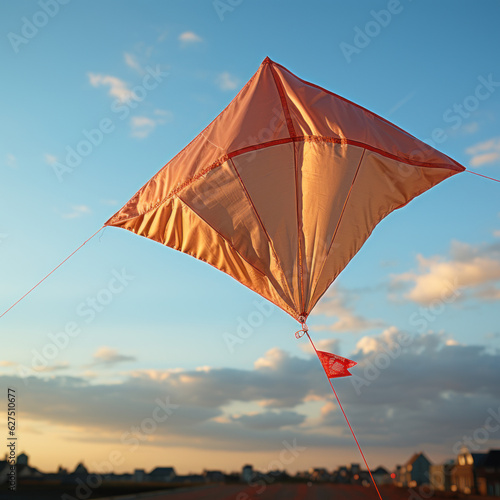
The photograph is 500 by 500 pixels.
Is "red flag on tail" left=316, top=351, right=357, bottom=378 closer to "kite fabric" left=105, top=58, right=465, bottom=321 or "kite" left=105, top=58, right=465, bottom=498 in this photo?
"kite" left=105, top=58, right=465, bottom=498

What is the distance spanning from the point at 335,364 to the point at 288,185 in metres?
2.99

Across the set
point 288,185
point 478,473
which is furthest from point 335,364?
point 478,473

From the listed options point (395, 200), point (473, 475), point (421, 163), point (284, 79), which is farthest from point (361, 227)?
point (473, 475)

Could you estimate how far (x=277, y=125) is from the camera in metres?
9.05

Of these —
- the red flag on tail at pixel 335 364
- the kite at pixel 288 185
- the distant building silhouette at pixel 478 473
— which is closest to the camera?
the red flag on tail at pixel 335 364

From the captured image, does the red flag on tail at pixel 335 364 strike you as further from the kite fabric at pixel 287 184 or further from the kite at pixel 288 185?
the kite fabric at pixel 287 184

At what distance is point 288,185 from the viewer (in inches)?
360

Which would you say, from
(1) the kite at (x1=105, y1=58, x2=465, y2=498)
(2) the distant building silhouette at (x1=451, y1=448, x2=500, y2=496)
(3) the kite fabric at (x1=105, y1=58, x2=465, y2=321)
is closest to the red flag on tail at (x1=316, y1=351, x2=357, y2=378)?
(1) the kite at (x1=105, y1=58, x2=465, y2=498)

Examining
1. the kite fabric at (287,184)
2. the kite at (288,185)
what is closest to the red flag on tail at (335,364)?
the kite at (288,185)

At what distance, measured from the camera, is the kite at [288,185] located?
898 cm

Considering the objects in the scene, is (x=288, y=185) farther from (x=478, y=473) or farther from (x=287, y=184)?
(x=478, y=473)

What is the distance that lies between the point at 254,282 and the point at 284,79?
11.7 ft

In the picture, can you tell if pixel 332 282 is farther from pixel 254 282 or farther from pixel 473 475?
pixel 473 475

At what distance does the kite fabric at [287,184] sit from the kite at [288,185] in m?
0.02
